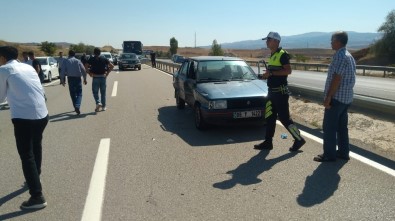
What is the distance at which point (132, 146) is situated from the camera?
690cm

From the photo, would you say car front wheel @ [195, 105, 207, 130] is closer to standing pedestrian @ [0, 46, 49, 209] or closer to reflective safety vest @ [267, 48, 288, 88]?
reflective safety vest @ [267, 48, 288, 88]

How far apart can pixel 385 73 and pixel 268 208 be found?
24.5m

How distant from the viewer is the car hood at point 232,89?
7.50m

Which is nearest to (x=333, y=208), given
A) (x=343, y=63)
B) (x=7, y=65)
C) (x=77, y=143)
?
(x=343, y=63)

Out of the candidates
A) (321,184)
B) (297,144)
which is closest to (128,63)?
(297,144)

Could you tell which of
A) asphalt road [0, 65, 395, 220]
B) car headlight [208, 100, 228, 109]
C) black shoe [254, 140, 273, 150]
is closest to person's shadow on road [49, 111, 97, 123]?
asphalt road [0, 65, 395, 220]

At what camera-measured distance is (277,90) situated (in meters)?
6.29

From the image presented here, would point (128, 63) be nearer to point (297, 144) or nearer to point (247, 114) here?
point (247, 114)

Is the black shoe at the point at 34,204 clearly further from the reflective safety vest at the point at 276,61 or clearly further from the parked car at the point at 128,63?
the parked car at the point at 128,63

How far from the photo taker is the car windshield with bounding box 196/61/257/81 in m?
8.72

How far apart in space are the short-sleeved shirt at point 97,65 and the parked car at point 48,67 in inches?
522

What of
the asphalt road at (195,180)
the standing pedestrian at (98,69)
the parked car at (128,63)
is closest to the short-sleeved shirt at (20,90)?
the asphalt road at (195,180)

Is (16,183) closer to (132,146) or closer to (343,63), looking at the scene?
(132,146)

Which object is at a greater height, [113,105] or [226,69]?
[226,69]
